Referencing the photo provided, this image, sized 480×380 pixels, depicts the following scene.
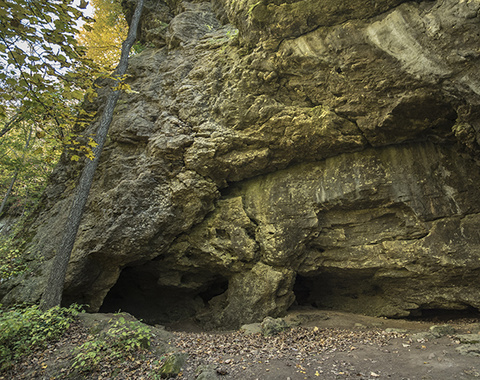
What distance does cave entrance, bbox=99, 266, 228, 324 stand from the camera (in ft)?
38.4

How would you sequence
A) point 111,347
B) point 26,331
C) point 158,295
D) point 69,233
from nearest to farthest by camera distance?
1. point 111,347
2. point 26,331
3. point 69,233
4. point 158,295

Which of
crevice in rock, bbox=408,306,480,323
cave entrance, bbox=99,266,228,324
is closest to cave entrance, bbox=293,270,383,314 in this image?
crevice in rock, bbox=408,306,480,323

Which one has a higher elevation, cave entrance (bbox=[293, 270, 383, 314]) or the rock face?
the rock face

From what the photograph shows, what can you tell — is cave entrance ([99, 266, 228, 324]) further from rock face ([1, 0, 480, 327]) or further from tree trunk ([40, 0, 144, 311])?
tree trunk ([40, 0, 144, 311])

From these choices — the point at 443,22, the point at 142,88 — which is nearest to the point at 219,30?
the point at 142,88

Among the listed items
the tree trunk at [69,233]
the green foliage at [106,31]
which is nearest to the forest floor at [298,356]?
the tree trunk at [69,233]

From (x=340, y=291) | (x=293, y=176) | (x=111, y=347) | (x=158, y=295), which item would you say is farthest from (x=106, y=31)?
(x=340, y=291)

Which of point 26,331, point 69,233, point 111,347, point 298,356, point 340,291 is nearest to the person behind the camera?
point 298,356

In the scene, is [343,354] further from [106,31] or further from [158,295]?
[106,31]

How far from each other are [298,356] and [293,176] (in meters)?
6.22

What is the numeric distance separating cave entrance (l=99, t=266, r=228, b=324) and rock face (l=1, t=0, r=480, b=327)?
0.07 m

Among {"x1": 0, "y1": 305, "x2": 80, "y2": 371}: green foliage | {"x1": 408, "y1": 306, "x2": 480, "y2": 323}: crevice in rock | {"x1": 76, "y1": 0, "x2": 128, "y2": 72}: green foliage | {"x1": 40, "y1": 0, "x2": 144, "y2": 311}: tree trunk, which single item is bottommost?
{"x1": 0, "y1": 305, "x2": 80, "y2": 371}: green foliage

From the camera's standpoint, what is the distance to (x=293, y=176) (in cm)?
1036

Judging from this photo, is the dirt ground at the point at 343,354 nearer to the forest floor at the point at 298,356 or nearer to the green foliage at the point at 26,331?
the forest floor at the point at 298,356
